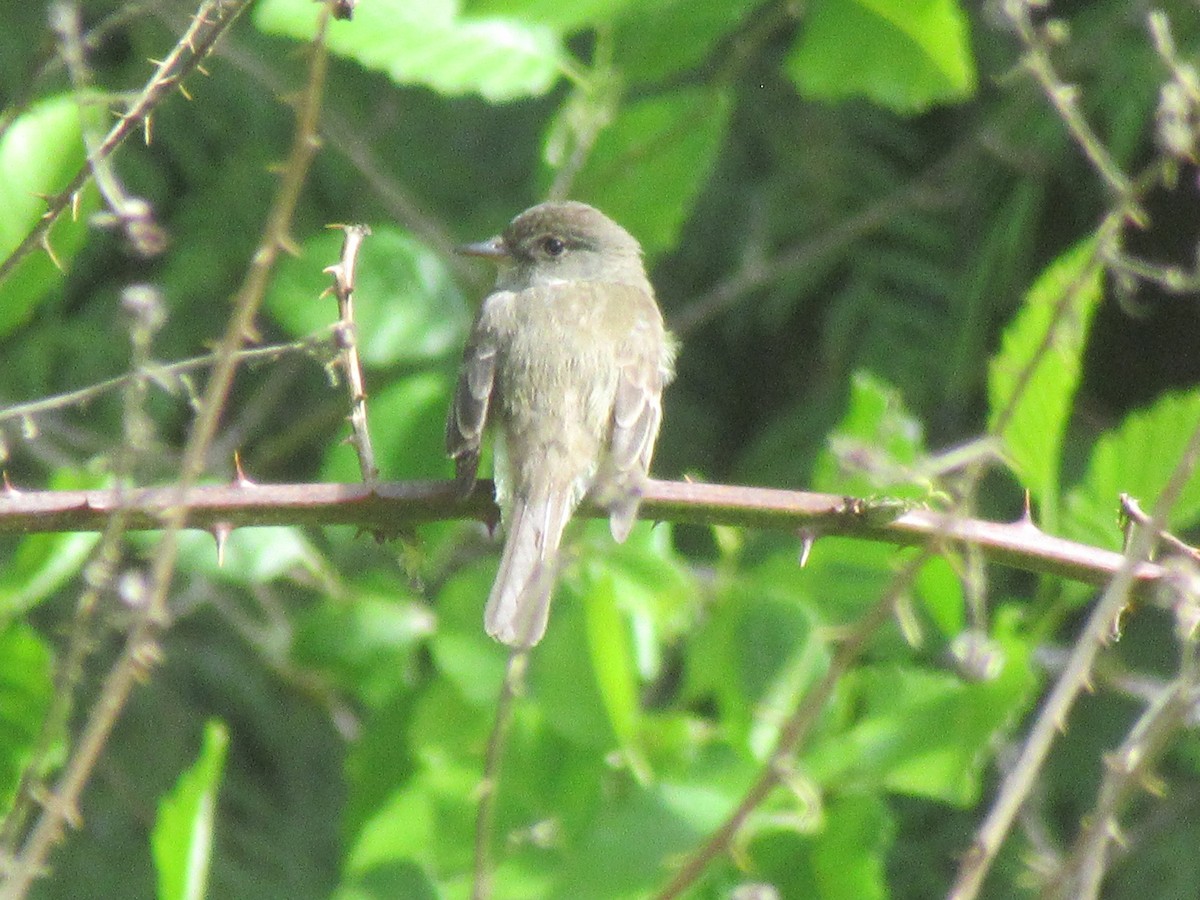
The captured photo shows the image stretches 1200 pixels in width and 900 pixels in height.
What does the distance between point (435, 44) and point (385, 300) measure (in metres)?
0.60

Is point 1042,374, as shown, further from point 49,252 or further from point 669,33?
point 49,252

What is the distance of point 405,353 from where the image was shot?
3.70 meters

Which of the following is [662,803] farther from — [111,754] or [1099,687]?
[111,754]

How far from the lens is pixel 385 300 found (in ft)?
12.2

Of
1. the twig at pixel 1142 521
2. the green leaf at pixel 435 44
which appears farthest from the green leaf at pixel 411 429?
the twig at pixel 1142 521

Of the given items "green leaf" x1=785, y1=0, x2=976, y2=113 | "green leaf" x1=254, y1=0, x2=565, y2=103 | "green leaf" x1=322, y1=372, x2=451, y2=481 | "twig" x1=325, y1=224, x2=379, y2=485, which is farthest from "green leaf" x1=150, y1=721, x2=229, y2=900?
"green leaf" x1=785, y1=0, x2=976, y2=113

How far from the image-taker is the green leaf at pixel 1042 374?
98.0 inches

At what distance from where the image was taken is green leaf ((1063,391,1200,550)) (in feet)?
8.85

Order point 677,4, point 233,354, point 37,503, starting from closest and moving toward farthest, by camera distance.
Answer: point 233,354, point 37,503, point 677,4

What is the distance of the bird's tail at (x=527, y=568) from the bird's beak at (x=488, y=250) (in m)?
0.97

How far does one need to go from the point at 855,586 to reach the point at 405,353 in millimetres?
1112

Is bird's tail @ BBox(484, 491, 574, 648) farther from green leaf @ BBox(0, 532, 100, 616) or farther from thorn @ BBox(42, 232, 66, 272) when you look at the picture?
thorn @ BBox(42, 232, 66, 272)

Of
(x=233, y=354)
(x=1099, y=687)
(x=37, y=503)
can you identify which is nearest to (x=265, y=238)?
(x=233, y=354)

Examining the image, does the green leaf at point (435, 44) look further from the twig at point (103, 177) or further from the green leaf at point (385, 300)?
the twig at point (103, 177)
